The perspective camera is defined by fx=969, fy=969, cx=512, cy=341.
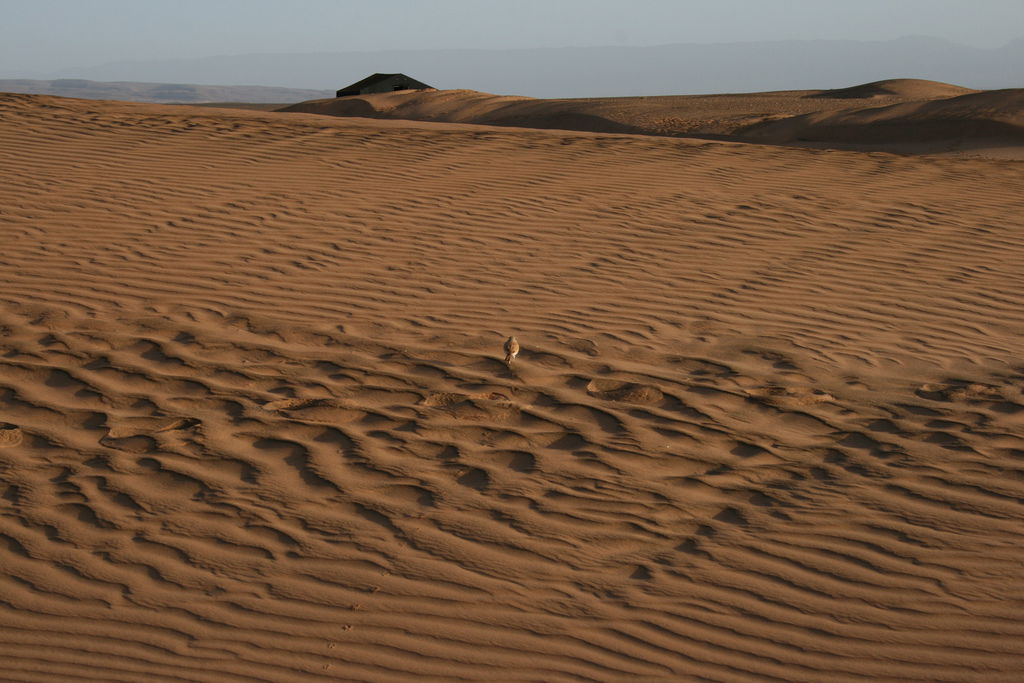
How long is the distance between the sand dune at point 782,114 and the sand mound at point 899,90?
0.03m

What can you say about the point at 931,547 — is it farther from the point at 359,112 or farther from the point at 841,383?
the point at 359,112

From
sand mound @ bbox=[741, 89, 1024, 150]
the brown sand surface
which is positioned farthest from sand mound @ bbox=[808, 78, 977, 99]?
the brown sand surface

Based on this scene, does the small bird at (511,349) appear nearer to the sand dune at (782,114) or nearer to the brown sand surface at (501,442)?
the brown sand surface at (501,442)

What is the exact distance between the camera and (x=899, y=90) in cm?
2559

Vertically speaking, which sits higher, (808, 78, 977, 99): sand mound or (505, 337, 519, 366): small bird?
(808, 78, 977, 99): sand mound

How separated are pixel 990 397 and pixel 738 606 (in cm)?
257

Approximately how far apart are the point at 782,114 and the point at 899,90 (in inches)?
253

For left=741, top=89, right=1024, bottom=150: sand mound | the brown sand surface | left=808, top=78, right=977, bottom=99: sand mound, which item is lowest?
the brown sand surface

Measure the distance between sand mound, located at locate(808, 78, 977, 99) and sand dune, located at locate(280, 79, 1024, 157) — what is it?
28mm

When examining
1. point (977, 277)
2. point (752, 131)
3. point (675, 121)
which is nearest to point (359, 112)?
point (675, 121)

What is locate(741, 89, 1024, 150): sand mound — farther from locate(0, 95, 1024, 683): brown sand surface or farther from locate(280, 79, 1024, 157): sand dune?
locate(0, 95, 1024, 683): brown sand surface

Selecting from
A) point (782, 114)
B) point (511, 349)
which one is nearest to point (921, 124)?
point (782, 114)

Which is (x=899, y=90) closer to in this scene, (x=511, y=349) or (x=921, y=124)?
(x=921, y=124)

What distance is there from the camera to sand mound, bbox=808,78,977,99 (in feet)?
81.4
